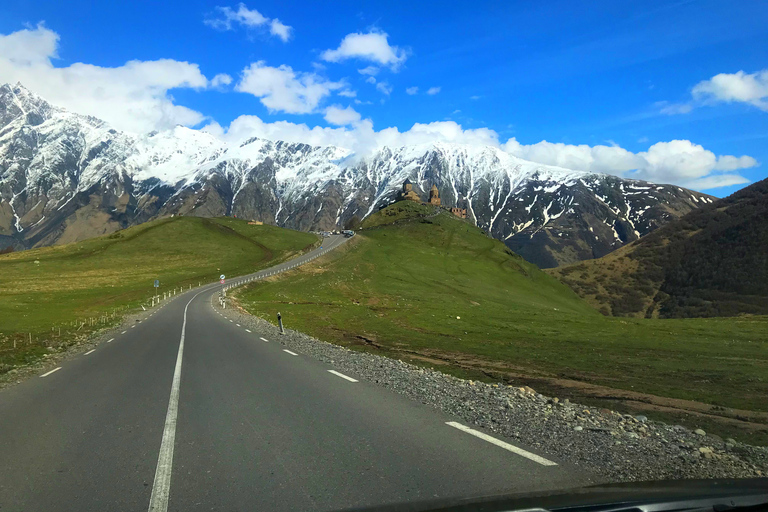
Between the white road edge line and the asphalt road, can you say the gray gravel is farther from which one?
the white road edge line

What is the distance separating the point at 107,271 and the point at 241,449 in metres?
128

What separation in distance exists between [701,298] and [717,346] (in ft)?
386

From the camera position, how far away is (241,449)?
8195 mm

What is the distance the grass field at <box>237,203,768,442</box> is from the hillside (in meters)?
52.5

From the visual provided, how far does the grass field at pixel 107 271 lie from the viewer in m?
39.3

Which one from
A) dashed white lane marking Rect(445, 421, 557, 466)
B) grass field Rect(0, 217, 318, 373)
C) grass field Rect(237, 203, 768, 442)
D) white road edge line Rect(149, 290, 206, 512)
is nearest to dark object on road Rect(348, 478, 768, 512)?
dashed white lane marking Rect(445, 421, 557, 466)

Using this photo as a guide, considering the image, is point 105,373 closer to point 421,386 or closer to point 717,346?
point 421,386

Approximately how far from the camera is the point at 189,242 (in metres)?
164

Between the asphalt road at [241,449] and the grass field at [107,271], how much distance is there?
11572 millimetres

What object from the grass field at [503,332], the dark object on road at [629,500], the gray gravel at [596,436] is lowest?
the grass field at [503,332]

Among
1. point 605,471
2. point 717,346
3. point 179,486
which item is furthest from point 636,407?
point 717,346

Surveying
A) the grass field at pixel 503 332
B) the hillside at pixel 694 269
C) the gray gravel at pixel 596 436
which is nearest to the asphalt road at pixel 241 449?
the gray gravel at pixel 596 436

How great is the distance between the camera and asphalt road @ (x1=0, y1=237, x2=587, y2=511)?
6.36 meters

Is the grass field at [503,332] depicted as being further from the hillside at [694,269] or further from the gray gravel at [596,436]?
the hillside at [694,269]
